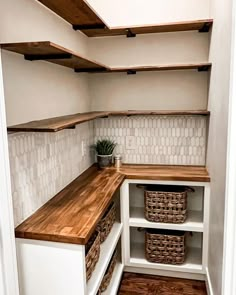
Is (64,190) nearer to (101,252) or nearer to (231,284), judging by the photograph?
(101,252)

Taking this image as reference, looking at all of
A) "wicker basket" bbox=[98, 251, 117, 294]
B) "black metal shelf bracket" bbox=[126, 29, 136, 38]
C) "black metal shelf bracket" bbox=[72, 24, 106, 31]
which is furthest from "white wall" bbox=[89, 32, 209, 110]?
"wicker basket" bbox=[98, 251, 117, 294]

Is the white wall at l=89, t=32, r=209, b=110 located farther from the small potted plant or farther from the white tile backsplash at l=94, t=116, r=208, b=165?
the small potted plant

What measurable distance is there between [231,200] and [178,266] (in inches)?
50.6

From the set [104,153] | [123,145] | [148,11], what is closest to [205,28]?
[148,11]

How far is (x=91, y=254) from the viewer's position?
168 cm

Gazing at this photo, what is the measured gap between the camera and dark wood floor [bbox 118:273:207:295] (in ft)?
7.66

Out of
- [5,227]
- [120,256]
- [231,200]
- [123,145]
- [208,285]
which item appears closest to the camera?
[5,227]

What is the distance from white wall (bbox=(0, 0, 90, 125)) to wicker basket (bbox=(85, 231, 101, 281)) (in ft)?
2.72

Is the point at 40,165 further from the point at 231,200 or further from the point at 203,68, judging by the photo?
the point at 203,68

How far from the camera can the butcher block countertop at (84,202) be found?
4.81 ft

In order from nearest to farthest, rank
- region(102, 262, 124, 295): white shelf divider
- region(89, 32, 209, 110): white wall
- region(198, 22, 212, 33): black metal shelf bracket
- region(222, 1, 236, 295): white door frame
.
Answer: region(222, 1, 236, 295): white door frame
region(102, 262, 124, 295): white shelf divider
region(198, 22, 212, 33): black metal shelf bracket
region(89, 32, 209, 110): white wall

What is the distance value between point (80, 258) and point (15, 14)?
131 cm

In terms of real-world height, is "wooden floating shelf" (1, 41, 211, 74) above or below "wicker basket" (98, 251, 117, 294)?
above

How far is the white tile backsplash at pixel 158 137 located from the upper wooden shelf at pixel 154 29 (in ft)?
2.49
